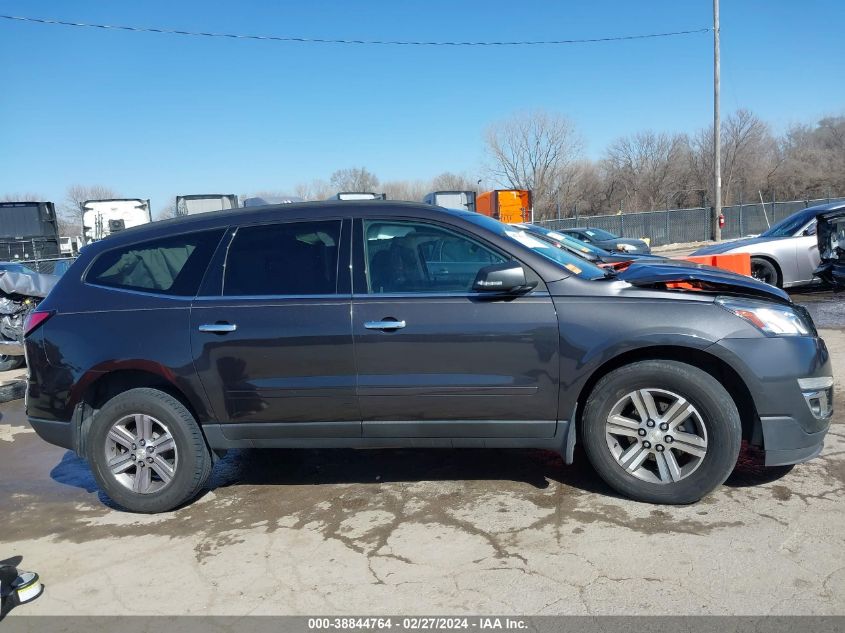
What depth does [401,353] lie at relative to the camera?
3.95 m

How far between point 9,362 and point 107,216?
14.0 meters

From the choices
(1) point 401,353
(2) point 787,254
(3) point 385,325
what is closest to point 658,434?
(1) point 401,353

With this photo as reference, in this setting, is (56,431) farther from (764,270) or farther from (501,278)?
(764,270)

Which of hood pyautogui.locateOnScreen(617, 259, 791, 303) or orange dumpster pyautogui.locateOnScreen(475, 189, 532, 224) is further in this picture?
orange dumpster pyautogui.locateOnScreen(475, 189, 532, 224)

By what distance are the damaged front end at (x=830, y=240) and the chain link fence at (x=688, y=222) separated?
23.3 meters

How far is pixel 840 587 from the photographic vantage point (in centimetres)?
299

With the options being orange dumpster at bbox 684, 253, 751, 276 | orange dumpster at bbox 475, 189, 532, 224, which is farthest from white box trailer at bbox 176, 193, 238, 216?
orange dumpster at bbox 684, 253, 751, 276

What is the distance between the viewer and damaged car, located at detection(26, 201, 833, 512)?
12.4 ft

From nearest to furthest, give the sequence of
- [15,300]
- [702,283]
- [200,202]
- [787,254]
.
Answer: [702,283] → [15,300] → [787,254] → [200,202]

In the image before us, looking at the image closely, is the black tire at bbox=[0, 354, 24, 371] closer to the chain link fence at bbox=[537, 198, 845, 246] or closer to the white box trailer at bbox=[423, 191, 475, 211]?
the white box trailer at bbox=[423, 191, 475, 211]

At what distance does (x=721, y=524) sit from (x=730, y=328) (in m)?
1.07

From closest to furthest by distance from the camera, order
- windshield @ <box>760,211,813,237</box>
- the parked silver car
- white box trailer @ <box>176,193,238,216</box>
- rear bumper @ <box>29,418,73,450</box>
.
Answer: rear bumper @ <box>29,418,73,450</box> < the parked silver car < windshield @ <box>760,211,813,237</box> < white box trailer @ <box>176,193,238,216</box>

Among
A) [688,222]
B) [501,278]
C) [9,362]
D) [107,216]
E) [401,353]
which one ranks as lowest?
[9,362]

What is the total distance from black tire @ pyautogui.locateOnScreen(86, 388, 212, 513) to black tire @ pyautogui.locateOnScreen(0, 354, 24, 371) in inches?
248
